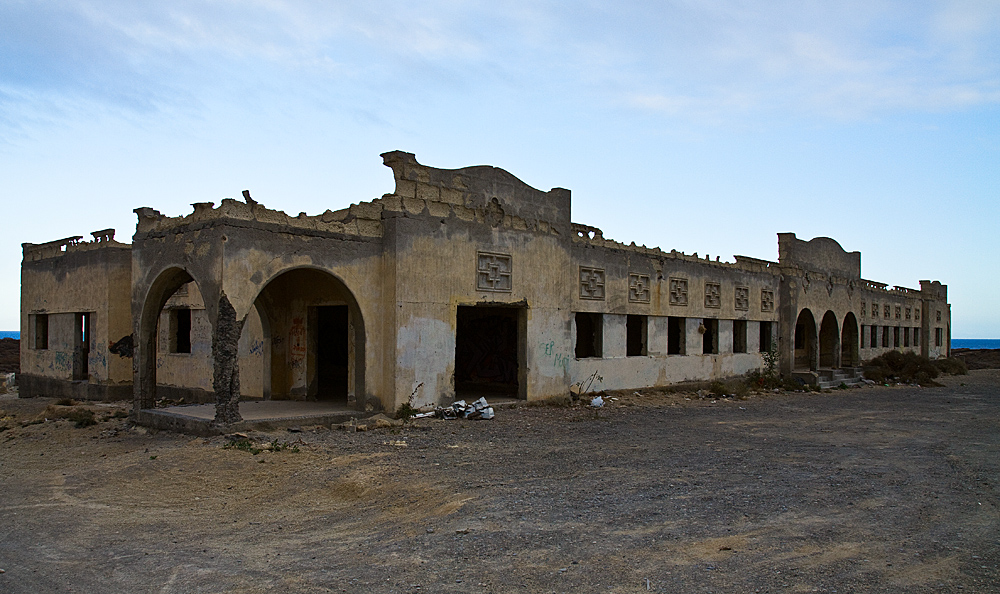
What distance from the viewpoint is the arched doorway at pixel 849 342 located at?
28391mm

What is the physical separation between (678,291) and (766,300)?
5.16m

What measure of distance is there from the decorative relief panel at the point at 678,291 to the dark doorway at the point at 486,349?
13.8 feet

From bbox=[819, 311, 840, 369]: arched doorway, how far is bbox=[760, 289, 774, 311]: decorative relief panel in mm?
4923

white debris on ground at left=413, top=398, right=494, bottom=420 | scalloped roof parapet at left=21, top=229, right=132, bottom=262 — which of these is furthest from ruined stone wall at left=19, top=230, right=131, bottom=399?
white debris on ground at left=413, top=398, right=494, bottom=420

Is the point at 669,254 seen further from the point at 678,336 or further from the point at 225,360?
the point at 225,360

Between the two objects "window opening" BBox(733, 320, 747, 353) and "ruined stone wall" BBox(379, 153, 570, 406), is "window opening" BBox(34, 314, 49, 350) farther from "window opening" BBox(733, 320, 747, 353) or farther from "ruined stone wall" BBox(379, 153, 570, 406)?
"window opening" BBox(733, 320, 747, 353)

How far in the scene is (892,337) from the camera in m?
32.1

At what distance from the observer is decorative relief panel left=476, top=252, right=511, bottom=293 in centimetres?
1419

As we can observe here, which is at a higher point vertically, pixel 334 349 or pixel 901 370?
pixel 334 349

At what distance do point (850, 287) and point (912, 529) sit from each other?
23762 mm

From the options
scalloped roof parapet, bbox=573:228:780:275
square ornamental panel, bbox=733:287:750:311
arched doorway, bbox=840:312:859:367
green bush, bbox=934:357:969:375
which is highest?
scalloped roof parapet, bbox=573:228:780:275

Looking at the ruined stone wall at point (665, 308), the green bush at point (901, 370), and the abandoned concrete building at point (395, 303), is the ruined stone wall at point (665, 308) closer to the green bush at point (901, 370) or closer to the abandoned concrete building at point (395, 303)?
the abandoned concrete building at point (395, 303)

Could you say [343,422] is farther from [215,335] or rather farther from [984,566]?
[984,566]

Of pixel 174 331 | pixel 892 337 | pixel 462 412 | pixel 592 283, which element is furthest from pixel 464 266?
pixel 892 337
